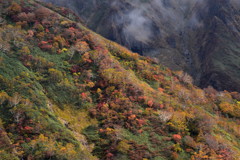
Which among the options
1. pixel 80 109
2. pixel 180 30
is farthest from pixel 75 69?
pixel 180 30

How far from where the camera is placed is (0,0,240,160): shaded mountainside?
30375mm

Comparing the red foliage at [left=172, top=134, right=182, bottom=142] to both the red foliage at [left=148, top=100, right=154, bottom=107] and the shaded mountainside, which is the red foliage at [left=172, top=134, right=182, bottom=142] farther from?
the red foliage at [left=148, top=100, right=154, bottom=107]

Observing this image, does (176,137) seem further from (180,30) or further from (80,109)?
(180,30)

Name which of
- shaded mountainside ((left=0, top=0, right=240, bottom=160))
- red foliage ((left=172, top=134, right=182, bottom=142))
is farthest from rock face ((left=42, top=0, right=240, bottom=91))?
red foliage ((left=172, top=134, right=182, bottom=142))

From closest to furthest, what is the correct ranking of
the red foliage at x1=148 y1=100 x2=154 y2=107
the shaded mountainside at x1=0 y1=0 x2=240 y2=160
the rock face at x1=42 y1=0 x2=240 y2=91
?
the shaded mountainside at x1=0 y1=0 x2=240 y2=160 < the red foliage at x1=148 y1=100 x2=154 y2=107 < the rock face at x1=42 y1=0 x2=240 y2=91

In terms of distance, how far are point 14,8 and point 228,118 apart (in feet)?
197

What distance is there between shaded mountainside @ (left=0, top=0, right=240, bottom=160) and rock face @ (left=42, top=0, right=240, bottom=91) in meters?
80.6

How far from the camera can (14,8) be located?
61.4 metres

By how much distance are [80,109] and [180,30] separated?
143 meters

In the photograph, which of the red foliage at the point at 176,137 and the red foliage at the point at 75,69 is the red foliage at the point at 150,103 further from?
the red foliage at the point at 75,69

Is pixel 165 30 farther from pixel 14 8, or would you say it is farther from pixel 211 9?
pixel 14 8

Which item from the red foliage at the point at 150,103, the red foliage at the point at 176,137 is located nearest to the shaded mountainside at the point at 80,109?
the red foliage at the point at 176,137

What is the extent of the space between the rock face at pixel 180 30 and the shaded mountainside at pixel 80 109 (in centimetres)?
8063

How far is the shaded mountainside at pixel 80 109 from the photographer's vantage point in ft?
99.7
